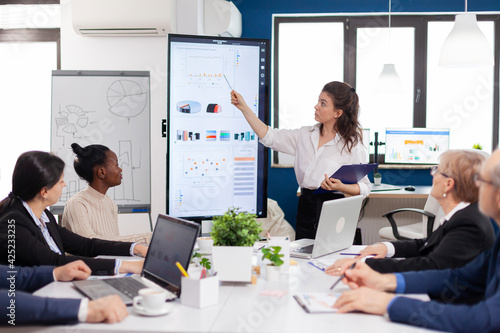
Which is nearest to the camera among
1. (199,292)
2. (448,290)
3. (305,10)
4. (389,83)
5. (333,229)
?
(199,292)

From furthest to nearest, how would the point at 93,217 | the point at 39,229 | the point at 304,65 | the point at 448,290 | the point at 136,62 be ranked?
the point at 304,65 → the point at 136,62 → the point at 93,217 → the point at 39,229 → the point at 448,290

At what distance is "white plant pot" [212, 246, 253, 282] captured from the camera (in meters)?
1.73

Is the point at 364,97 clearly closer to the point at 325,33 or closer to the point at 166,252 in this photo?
the point at 325,33

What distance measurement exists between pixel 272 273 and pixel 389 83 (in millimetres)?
3400

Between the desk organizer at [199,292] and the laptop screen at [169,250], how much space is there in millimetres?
69

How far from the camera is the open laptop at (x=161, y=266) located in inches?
Result: 63.7

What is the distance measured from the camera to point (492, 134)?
17.4 feet

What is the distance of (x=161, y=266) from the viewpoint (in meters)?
1.75

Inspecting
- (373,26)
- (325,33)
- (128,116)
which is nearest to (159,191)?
(128,116)

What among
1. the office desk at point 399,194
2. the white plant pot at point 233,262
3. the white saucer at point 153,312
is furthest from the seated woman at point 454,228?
the office desk at point 399,194

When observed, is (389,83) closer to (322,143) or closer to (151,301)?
(322,143)

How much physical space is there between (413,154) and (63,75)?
3447 millimetres

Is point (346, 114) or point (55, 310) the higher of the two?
point (346, 114)

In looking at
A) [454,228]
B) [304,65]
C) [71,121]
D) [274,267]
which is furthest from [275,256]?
[304,65]
